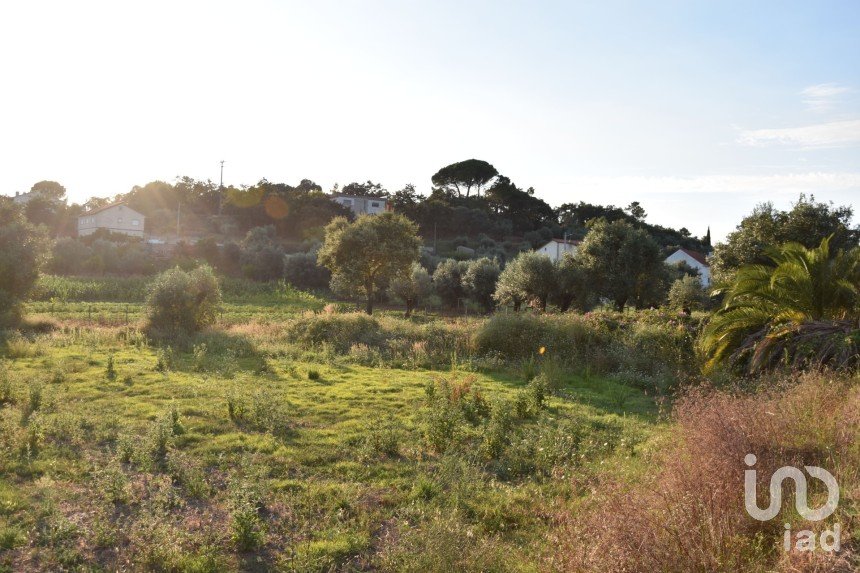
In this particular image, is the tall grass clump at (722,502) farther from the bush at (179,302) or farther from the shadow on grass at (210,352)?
the bush at (179,302)

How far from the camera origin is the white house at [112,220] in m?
73.5

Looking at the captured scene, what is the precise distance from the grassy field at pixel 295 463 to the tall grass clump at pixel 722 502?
1.02 m

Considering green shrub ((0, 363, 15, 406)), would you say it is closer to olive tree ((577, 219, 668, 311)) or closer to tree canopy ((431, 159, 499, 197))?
olive tree ((577, 219, 668, 311))

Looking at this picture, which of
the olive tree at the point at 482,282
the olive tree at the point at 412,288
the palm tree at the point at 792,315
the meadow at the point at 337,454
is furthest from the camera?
the olive tree at the point at 482,282

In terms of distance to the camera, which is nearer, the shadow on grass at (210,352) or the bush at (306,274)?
the shadow on grass at (210,352)

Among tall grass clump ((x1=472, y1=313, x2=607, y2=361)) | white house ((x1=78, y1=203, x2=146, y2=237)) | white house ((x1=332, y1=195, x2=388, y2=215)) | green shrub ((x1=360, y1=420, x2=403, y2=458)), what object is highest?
white house ((x1=332, y1=195, x2=388, y2=215))

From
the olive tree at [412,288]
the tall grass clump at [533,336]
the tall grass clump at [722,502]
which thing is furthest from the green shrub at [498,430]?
the olive tree at [412,288]

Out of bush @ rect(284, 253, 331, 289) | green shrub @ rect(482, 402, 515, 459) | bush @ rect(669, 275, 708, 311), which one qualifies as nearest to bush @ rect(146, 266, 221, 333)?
green shrub @ rect(482, 402, 515, 459)

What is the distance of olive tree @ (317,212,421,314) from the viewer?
110ft

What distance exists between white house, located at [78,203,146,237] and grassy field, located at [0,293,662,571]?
65.7 meters

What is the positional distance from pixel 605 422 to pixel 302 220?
66286mm

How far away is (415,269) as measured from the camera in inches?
1795

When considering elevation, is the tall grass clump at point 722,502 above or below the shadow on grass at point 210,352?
above

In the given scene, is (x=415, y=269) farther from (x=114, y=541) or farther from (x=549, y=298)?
(x=114, y=541)
